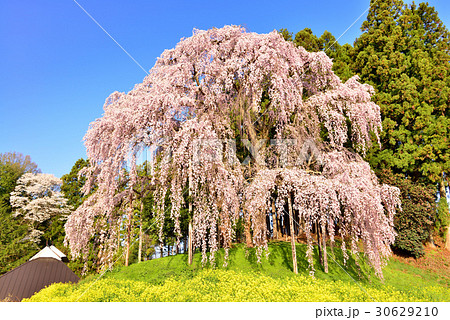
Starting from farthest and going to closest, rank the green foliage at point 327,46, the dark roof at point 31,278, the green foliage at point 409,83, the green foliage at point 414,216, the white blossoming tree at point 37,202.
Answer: the white blossoming tree at point 37,202, the green foliage at point 327,46, the green foliage at point 409,83, the green foliage at point 414,216, the dark roof at point 31,278

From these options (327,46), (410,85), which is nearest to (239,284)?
(410,85)

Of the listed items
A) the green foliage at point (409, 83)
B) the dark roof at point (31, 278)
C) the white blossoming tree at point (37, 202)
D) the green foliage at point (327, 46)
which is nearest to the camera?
the dark roof at point (31, 278)

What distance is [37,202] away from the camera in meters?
22.1

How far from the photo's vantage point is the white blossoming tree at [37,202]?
21.9 meters

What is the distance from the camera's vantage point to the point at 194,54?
10328mm

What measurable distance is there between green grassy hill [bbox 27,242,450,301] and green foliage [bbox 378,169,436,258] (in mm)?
3666

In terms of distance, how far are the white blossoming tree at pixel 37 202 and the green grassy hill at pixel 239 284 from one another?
1505 cm

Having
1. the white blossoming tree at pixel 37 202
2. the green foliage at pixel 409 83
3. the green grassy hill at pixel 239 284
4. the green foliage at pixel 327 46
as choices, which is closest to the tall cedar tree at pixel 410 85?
the green foliage at pixel 409 83

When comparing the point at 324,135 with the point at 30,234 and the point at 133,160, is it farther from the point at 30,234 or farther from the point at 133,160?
the point at 30,234

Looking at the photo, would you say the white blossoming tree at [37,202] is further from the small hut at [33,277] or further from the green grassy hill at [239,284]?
the green grassy hill at [239,284]

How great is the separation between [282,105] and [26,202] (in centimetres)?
2355

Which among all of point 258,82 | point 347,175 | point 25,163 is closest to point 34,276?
point 258,82

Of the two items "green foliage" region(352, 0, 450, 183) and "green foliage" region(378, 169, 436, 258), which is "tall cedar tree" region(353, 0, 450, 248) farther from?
"green foliage" region(378, 169, 436, 258)

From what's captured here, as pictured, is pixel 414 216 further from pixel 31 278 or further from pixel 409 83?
pixel 31 278
